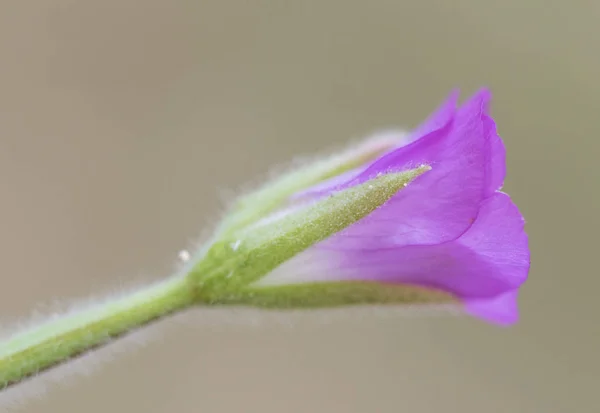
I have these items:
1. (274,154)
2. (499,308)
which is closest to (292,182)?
(499,308)

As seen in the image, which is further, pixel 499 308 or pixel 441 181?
pixel 499 308

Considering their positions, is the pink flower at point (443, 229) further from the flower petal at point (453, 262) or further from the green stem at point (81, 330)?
the green stem at point (81, 330)

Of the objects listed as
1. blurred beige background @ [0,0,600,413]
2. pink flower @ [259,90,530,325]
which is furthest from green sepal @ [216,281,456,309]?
blurred beige background @ [0,0,600,413]

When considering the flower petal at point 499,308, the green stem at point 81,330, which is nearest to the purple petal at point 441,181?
the flower petal at point 499,308

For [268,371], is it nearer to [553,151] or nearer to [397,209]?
[553,151]

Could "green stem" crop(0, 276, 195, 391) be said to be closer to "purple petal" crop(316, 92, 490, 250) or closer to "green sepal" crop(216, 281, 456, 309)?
"green sepal" crop(216, 281, 456, 309)

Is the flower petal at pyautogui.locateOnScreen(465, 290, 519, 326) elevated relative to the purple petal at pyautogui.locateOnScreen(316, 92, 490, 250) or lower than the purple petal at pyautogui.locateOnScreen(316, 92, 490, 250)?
lower

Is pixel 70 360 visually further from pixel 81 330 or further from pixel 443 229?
pixel 443 229
